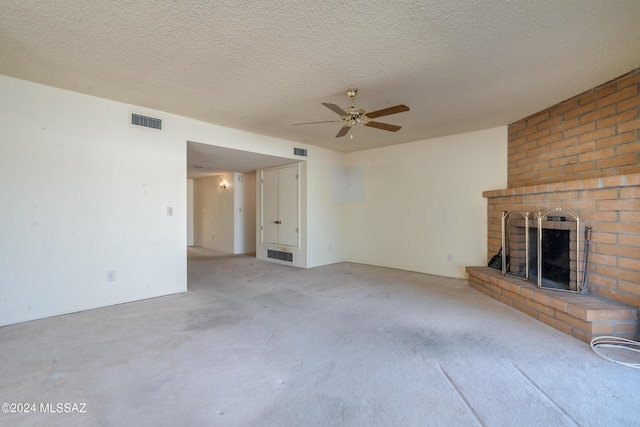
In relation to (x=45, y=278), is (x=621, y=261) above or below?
above

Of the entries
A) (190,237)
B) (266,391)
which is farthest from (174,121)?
(190,237)

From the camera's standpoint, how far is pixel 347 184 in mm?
6477

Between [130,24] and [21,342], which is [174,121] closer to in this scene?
[130,24]

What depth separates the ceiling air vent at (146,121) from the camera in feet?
12.0

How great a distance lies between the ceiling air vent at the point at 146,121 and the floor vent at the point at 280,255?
336cm

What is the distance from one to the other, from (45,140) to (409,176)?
5221mm

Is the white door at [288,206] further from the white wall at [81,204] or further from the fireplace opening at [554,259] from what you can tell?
the fireplace opening at [554,259]

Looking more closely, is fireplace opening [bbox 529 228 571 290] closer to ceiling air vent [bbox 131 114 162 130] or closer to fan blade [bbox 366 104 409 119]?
fan blade [bbox 366 104 409 119]

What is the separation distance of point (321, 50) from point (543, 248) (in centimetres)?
344

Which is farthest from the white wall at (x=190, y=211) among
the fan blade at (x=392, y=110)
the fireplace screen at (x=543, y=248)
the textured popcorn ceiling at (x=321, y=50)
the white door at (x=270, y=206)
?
the fireplace screen at (x=543, y=248)

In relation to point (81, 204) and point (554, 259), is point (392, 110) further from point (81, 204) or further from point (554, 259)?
point (81, 204)

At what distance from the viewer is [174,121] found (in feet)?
13.2

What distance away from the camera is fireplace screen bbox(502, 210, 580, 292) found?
10.2 feet

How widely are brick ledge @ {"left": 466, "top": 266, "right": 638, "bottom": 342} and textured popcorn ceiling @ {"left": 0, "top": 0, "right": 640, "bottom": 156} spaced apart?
2154 millimetres
